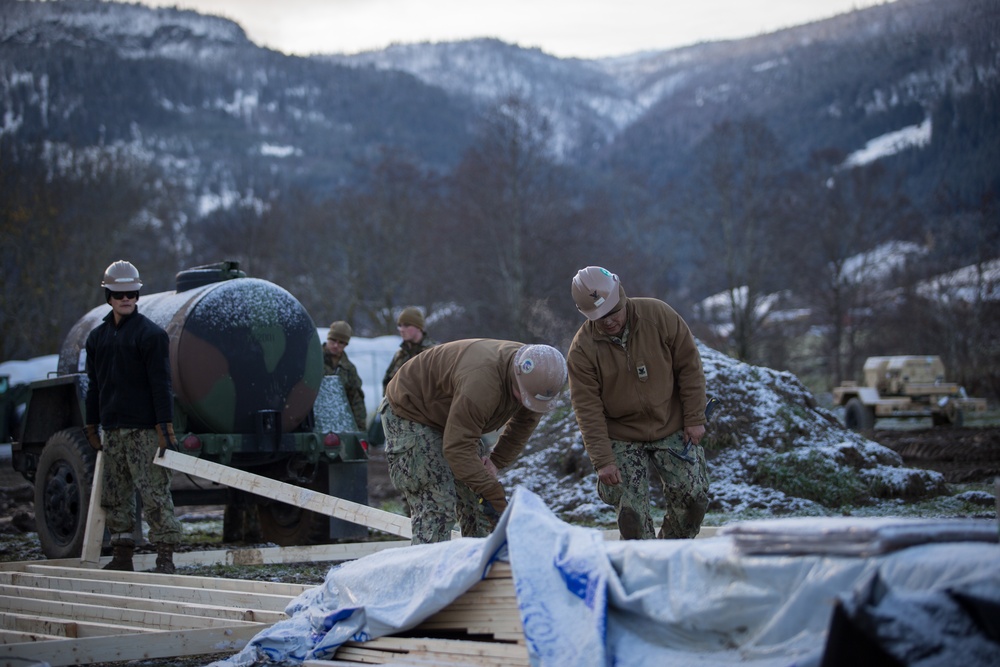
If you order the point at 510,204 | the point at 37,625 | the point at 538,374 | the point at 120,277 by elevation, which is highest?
the point at 510,204

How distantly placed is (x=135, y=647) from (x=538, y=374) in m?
2.29

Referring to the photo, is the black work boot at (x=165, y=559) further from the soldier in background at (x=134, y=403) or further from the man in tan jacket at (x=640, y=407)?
the man in tan jacket at (x=640, y=407)

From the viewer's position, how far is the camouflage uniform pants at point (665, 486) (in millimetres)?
6137

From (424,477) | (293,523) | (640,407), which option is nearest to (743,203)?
(293,523)

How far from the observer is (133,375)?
24.8 ft

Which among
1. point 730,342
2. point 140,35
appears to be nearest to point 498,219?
point 730,342

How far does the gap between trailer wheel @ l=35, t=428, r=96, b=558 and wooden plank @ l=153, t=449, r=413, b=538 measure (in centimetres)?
150

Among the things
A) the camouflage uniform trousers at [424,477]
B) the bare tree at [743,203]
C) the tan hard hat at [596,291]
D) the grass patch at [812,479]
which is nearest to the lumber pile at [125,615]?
the camouflage uniform trousers at [424,477]

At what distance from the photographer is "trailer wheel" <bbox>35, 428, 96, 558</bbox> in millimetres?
8656

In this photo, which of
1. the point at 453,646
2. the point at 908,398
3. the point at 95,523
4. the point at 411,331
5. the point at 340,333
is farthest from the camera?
the point at 908,398

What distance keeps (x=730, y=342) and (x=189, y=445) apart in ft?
105

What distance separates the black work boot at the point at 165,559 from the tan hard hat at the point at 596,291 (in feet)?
12.2

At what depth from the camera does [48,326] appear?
1436 inches

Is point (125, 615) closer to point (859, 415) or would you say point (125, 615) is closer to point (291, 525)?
point (291, 525)
